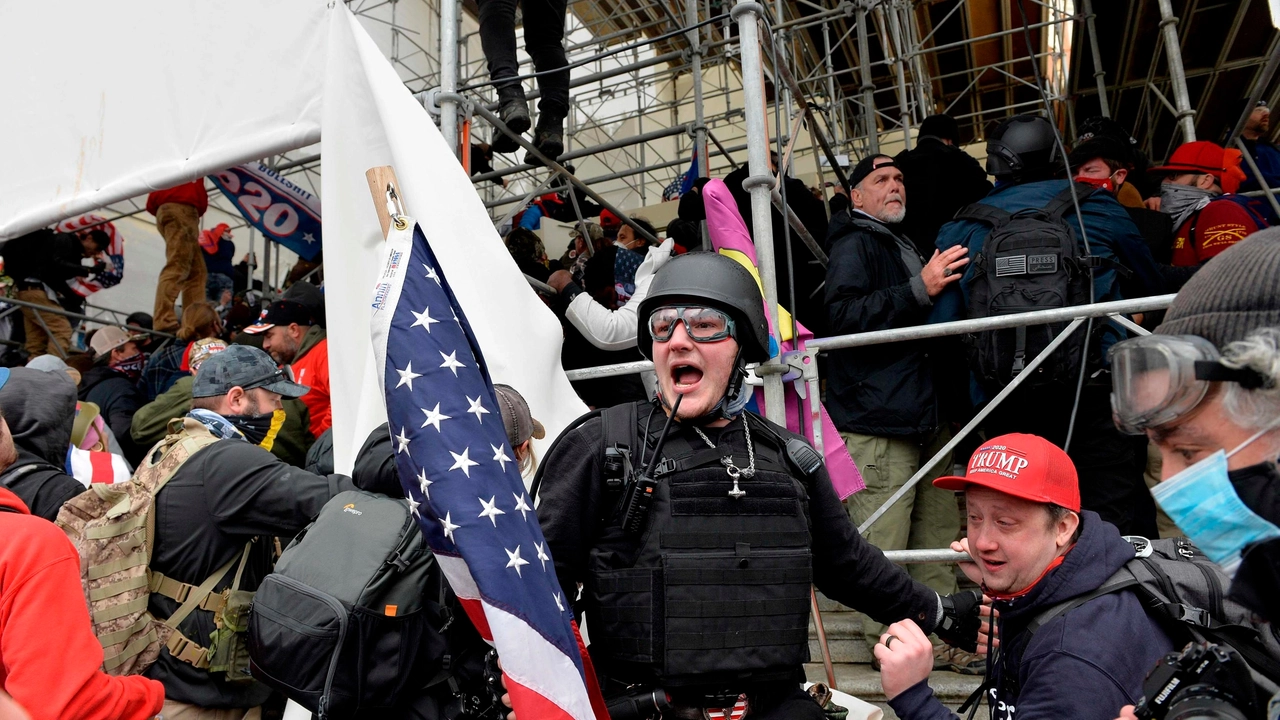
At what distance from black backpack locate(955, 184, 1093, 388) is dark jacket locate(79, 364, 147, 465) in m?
5.23

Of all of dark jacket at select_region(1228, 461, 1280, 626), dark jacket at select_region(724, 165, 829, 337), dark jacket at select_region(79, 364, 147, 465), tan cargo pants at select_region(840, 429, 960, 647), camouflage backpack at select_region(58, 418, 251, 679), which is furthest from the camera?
dark jacket at select_region(79, 364, 147, 465)

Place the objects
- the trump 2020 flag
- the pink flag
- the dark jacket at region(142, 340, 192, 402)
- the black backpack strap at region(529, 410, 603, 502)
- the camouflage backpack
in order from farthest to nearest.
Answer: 1. the dark jacket at region(142, 340, 192, 402)
2. the pink flag
3. the camouflage backpack
4. the black backpack strap at region(529, 410, 603, 502)
5. the trump 2020 flag

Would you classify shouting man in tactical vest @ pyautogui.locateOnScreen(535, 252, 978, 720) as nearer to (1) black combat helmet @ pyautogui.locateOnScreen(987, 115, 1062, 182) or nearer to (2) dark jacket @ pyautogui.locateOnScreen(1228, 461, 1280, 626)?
(2) dark jacket @ pyautogui.locateOnScreen(1228, 461, 1280, 626)

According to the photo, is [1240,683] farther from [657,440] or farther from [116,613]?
[116,613]

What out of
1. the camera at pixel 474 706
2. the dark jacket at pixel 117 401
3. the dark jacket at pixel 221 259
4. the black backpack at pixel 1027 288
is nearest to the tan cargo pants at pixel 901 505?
the black backpack at pixel 1027 288

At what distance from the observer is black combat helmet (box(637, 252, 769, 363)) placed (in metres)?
2.35

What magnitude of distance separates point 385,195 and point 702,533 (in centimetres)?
125

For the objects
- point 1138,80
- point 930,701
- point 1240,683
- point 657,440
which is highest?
point 1138,80

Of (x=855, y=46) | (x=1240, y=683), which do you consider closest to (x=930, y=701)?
(x=1240, y=683)

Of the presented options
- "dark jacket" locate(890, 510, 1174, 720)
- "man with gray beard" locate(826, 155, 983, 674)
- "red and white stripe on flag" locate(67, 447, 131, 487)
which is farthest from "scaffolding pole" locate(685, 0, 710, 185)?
"dark jacket" locate(890, 510, 1174, 720)

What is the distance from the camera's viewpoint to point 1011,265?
11.8 ft

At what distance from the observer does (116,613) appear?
2613 millimetres

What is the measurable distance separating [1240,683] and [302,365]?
451 cm

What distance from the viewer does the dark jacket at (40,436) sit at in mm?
2951
